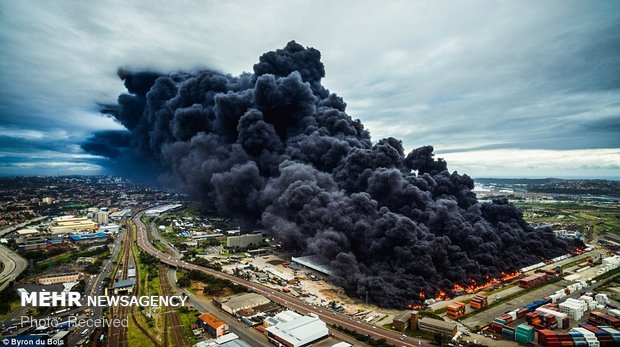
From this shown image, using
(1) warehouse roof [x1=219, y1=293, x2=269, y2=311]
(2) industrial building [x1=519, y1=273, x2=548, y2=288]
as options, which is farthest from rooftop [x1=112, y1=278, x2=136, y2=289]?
(2) industrial building [x1=519, y1=273, x2=548, y2=288]

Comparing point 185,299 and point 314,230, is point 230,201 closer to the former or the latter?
point 314,230

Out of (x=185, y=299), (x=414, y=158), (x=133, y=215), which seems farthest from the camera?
(x=133, y=215)

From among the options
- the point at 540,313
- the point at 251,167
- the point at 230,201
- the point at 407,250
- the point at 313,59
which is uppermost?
the point at 313,59

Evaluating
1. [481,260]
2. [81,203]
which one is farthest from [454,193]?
[81,203]

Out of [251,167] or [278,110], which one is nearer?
[251,167]

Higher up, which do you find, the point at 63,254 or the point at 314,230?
the point at 314,230

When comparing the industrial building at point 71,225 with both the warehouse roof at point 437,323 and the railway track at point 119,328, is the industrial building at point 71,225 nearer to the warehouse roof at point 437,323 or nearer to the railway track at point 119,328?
the railway track at point 119,328

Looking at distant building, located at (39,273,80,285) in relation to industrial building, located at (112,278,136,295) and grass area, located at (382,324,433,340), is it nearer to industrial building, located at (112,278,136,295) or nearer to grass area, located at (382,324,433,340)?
industrial building, located at (112,278,136,295)
